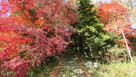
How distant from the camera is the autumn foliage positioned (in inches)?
171

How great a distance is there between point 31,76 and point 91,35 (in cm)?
576

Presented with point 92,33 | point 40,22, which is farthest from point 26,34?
point 92,33

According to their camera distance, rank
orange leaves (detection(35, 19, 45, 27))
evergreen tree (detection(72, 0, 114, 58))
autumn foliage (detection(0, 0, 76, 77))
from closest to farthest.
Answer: autumn foliage (detection(0, 0, 76, 77))
orange leaves (detection(35, 19, 45, 27))
evergreen tree (detection(72, 0, 114, 58))

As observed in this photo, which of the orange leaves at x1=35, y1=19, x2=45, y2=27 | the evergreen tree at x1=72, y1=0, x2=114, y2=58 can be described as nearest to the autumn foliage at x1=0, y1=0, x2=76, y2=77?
the orange leaves at x1=35, y1=19, x2=45, y2=27

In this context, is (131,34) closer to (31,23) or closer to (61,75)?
(61,75)

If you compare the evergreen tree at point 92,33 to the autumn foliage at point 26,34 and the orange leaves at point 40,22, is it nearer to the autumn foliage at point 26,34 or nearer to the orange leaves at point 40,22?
the autumn foliage at point 26,34

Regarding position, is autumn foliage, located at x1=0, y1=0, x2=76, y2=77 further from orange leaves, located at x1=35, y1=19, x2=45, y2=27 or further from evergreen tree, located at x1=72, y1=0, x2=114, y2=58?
evergreen tree, located at x1=72, y1=0, x2=114, y2=58

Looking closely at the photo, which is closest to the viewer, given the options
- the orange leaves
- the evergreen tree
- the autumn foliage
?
the autumn foliage

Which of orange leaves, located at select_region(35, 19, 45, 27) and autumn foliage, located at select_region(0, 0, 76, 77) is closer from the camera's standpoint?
autumn foliage, located at select_region(0, 0, 76, 77)

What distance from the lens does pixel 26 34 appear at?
17.2 feet

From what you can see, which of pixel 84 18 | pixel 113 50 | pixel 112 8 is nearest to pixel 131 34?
pixel 112 8

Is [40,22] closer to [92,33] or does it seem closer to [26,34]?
[26,34]

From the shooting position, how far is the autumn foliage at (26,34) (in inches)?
171

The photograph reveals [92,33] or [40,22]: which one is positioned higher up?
[40,22]
